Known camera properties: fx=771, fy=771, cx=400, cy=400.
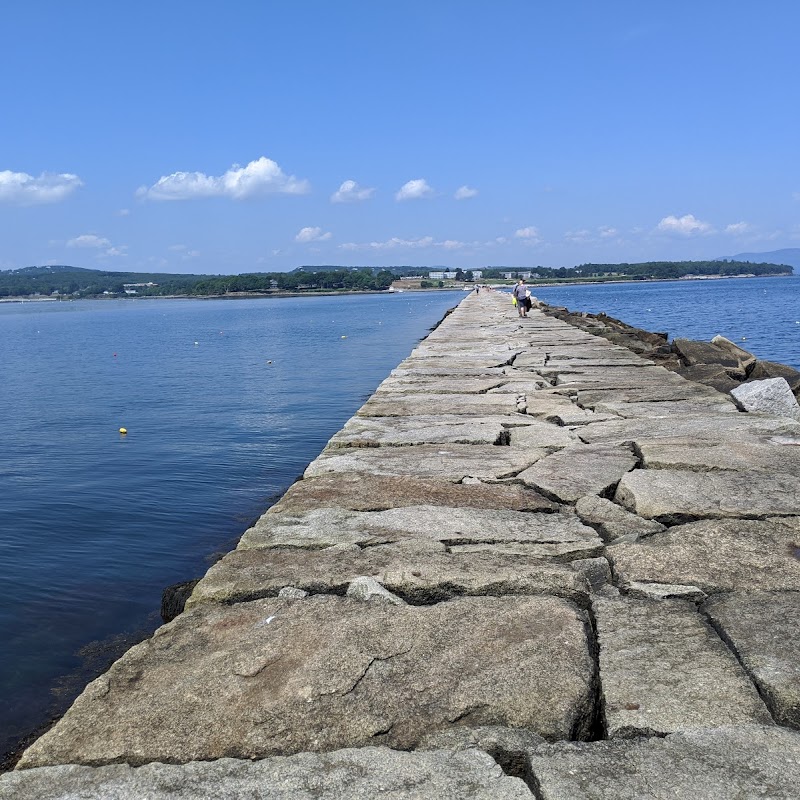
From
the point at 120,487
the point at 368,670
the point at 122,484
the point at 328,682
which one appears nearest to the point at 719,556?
the point at 368,670

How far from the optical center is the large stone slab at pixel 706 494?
9.16ft

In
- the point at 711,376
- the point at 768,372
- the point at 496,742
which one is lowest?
the point at 768,372

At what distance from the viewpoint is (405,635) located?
198 cm

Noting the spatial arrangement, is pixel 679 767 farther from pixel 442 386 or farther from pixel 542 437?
pixel 442 386

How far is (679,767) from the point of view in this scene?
1429mm

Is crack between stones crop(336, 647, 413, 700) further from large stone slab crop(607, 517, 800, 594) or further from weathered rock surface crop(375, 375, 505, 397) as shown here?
weathered rock surface crop(375, 375, 505, 397)

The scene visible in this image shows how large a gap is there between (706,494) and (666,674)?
1366 mm

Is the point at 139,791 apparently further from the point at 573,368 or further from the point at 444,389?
the point at 573,368

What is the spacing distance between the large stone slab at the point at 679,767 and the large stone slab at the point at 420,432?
2.63m

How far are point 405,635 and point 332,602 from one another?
11.6 inches

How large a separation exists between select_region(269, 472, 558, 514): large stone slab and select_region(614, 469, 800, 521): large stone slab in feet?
1.14

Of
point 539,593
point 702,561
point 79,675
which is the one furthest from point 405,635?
point 79,675

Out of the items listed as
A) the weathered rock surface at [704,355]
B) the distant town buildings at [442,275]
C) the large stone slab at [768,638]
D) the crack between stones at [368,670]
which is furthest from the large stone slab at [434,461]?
the distant town buildings at [442,275]

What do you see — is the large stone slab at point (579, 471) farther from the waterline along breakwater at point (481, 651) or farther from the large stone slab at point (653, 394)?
the large stone slab at point (653, 394)
